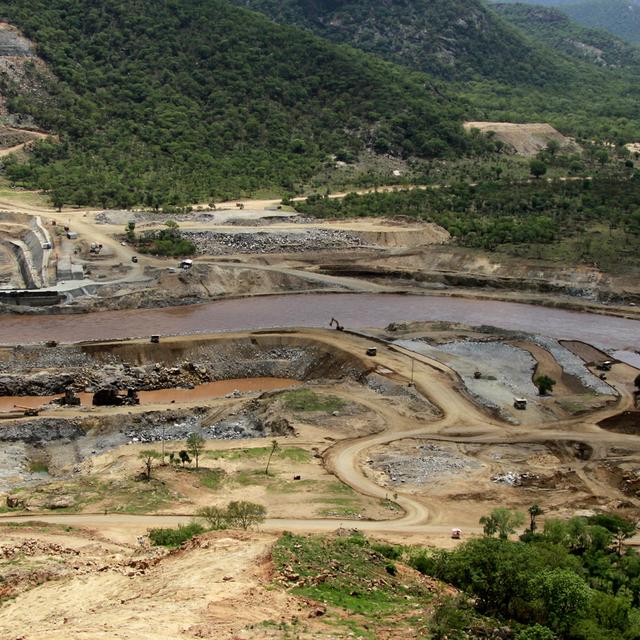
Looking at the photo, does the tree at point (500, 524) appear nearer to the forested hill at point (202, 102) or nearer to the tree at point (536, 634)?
the tree at point (536, 634)

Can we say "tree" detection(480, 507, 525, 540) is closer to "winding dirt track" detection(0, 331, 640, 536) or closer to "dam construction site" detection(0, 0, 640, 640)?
"dam construction site" detection(0, 0, 640, 640)

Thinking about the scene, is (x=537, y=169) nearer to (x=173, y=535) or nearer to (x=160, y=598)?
(x=173, y=535)

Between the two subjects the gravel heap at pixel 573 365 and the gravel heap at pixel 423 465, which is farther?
the gravel heap at pixel 573 365

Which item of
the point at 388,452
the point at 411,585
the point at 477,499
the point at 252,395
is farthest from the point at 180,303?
the point at 411,585

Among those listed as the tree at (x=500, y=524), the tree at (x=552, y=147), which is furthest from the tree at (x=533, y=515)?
the tree at (x=552, y=147)

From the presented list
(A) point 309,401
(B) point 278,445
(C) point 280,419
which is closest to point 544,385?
(A) point 309,401

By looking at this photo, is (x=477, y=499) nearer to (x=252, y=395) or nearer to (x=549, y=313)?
(x=252, y=395)

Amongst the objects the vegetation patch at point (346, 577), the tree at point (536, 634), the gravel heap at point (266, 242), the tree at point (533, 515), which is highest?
the gravel heap at point (266, 242)
